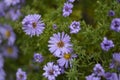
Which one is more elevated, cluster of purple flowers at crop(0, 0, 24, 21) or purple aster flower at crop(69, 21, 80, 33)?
cluster of purple flowers at crop(0, 0, 24, 21)

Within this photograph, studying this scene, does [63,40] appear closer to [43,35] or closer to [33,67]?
[43,35]

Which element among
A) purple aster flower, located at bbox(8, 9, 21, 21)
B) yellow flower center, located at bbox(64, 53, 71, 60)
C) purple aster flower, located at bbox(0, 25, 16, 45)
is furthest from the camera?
purple aster flower, located at bbox(0, 25, 16, 45)

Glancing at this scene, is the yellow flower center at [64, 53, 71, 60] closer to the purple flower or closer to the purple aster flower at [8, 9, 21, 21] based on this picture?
the purple flower

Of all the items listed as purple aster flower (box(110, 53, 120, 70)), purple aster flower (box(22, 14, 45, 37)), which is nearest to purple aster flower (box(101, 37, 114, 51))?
purple aster flower (box(110, 53, 120, 70))

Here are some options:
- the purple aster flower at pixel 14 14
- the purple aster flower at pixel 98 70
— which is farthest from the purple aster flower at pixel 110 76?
the purple aster flower at pixel 14 14

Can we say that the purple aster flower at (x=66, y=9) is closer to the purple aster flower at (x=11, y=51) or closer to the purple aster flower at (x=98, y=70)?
the purple aster flower at (x=98, y=70)

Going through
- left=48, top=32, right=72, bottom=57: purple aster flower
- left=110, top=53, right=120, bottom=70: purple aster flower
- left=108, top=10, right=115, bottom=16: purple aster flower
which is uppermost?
left=108, top=10, right=115, bottom=16: purple aster flower

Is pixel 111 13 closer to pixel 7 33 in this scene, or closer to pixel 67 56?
pixel 67 56
